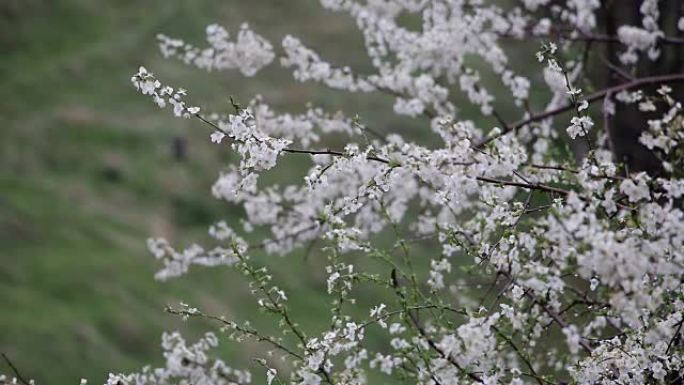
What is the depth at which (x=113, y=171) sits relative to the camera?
9.60 metres

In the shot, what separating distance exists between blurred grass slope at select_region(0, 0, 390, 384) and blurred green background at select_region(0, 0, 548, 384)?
0.05 ft

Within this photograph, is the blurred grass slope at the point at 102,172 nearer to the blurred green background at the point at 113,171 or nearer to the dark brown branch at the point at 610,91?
the blurred green background at the point at 113,171

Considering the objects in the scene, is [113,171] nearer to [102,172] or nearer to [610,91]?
[102,172]

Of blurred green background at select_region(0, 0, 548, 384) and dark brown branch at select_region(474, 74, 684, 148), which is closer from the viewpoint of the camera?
dark brown branch at select_region(474, 74, 684, 148)

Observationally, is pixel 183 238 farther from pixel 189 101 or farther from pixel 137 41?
pixel 137 41

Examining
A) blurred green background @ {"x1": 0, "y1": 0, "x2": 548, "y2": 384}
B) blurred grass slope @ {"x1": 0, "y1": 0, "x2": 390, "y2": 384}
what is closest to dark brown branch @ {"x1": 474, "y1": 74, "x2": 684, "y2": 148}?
blurred green background @ {"x1": 0, "y1": 0, "x2": 548, "y2": 384}

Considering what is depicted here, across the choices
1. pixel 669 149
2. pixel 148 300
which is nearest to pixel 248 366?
pixel 148 300

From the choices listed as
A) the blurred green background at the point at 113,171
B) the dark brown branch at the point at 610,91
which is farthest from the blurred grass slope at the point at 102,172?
the dark brown branch at the point at 610,91

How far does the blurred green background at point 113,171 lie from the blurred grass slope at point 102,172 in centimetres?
1

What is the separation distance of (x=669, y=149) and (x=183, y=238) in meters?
6.98

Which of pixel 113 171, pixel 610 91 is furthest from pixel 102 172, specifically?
pixel 610 91

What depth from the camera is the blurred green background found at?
7.65 metres

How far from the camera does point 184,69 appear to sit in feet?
37.0

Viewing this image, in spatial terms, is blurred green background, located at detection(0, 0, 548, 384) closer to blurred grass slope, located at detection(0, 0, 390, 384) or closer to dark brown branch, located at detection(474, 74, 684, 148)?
blurred grass slope, located at detection(0, 0, 390, 384)
